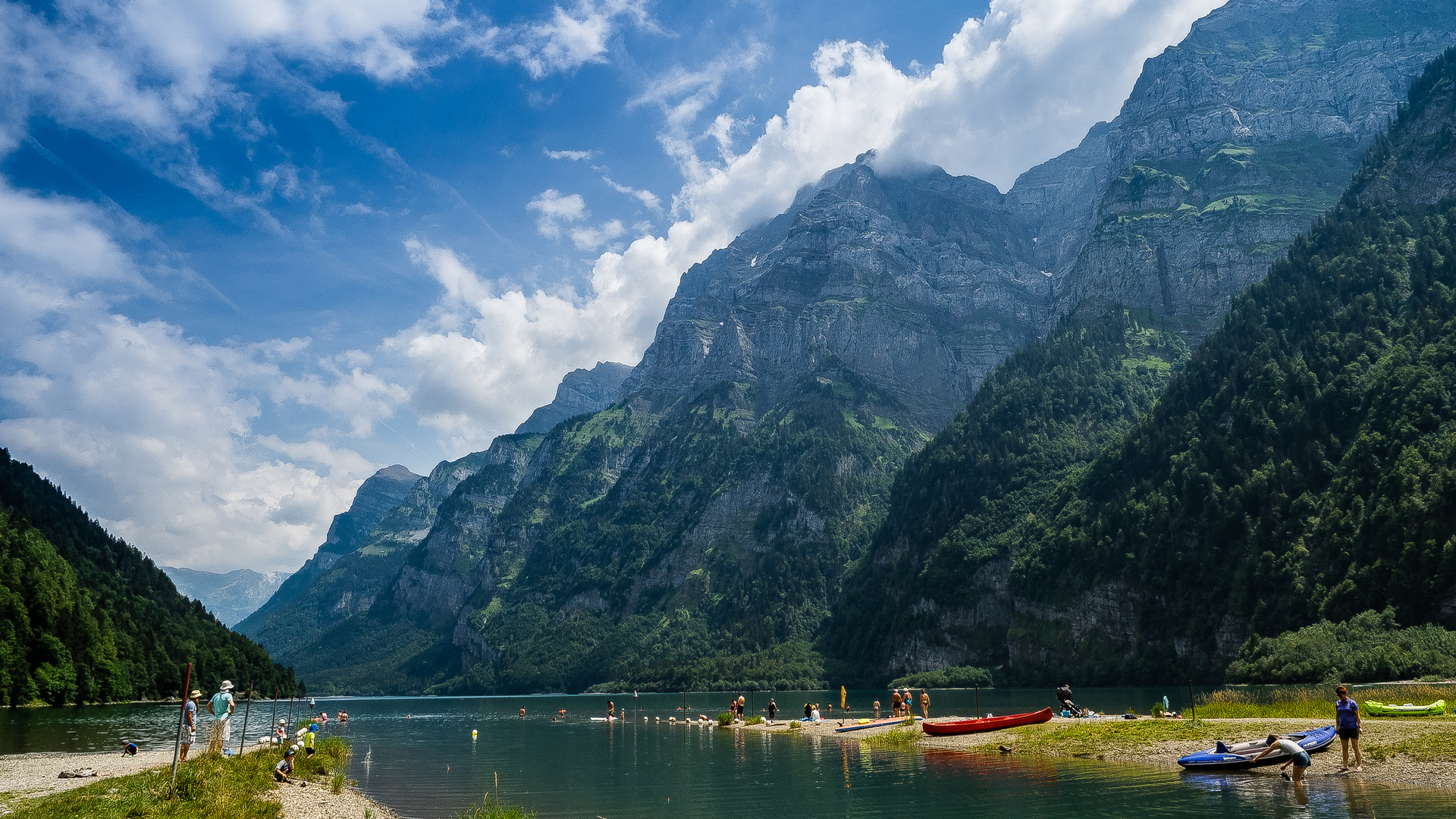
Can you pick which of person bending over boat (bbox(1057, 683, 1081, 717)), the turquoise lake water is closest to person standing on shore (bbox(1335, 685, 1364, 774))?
the turquoise lake water

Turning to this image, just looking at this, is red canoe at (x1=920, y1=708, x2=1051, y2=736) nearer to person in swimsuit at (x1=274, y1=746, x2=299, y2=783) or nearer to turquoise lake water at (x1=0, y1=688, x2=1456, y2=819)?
turquoise lake water at (x1=0, y1=688, x2=1456, y2=819)

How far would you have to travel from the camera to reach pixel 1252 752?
5025 centimetres

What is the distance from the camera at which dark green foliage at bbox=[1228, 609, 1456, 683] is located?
10562 cm

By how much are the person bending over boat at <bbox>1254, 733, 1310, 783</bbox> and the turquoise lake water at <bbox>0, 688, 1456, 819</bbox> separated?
808mm

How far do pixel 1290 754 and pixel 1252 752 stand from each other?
1.91 metres

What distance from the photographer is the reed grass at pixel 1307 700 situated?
68.1 meters

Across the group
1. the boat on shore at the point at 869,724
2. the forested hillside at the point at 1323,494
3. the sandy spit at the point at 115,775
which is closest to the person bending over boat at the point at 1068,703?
the boat on shore at the point at 869,724

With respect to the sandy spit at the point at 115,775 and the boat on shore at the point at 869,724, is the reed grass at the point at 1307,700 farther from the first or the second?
the sandy spit at the point at 115,775

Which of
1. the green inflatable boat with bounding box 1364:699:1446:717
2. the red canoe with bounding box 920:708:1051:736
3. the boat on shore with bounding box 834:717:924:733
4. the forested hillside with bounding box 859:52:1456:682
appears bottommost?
the boat on shore with bounding box 834:717:924:733

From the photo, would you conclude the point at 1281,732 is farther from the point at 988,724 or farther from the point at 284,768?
the point at 284,768

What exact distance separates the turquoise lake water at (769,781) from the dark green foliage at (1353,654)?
28.7 m

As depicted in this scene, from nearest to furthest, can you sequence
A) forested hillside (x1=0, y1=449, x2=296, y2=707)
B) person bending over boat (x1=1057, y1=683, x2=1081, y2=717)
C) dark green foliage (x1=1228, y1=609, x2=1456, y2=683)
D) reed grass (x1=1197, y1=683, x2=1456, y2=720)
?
reed grass (x1=1197, y1=683, x2=1456, y2=720)
person bending over boat (x1=1057, y1=683, x2=1081, y2=717)
dark green foliage (x1=1228, y1=609, x2=1456, y2=683)
forested hillside (x1=0, y1=449, x2=296, y2=707)

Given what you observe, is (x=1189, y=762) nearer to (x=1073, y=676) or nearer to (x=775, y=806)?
(x=775, y=806)

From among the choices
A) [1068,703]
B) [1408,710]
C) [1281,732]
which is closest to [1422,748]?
[1281,732]
